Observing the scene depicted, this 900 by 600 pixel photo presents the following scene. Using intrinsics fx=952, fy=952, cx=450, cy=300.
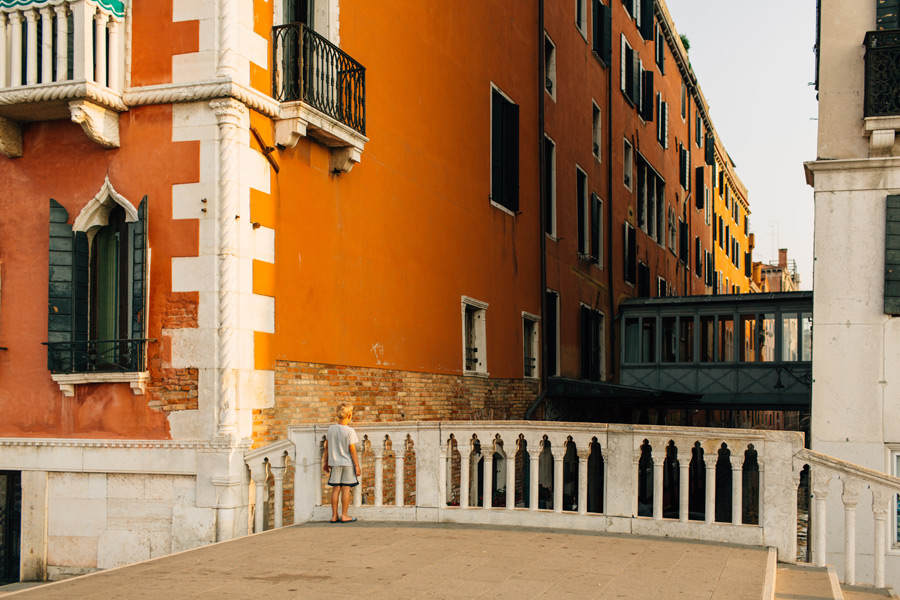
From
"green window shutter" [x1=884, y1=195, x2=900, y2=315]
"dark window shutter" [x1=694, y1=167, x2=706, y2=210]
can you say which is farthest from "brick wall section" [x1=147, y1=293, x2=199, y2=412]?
"dark window shutter" [x1=694, y1=167, x2=706, y2=210]

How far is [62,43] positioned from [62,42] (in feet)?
0.04

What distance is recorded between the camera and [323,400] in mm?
12297

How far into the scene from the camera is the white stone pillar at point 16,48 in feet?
35.9

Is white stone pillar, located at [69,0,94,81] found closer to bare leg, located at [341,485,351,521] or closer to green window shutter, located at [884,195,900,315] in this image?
bare leg, located at [341,485,351,521]

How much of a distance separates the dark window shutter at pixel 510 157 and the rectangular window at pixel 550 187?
2210mm

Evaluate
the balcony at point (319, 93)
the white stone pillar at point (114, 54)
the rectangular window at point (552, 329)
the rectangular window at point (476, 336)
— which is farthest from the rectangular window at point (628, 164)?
the white stone pillar at point (114, 54)

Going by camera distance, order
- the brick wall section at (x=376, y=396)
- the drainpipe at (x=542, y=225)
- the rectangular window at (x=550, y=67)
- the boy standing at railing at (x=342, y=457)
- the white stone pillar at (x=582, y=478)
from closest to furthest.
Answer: the white stone pillar at (x=582, y=478) < the boy standing at railing at (x=342, y=457) < the brick wall section at (x=376, y=396) < the drainpipe at (x=542, y=225) < the rectangular window at (x=550, y=67)

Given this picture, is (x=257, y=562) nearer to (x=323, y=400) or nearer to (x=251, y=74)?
(x=323, y=400)

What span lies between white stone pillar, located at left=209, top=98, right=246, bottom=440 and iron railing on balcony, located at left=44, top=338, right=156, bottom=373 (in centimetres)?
111

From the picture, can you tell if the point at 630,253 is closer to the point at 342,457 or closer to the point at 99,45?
the point at 342,457

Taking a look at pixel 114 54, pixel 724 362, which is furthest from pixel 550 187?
pixel 114 54

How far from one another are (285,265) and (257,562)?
4.34 metres

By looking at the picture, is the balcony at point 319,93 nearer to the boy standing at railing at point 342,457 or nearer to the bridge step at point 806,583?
the boy standing at railing at point 342,457

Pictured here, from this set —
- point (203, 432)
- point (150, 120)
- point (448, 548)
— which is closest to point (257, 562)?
point (448, 548)
